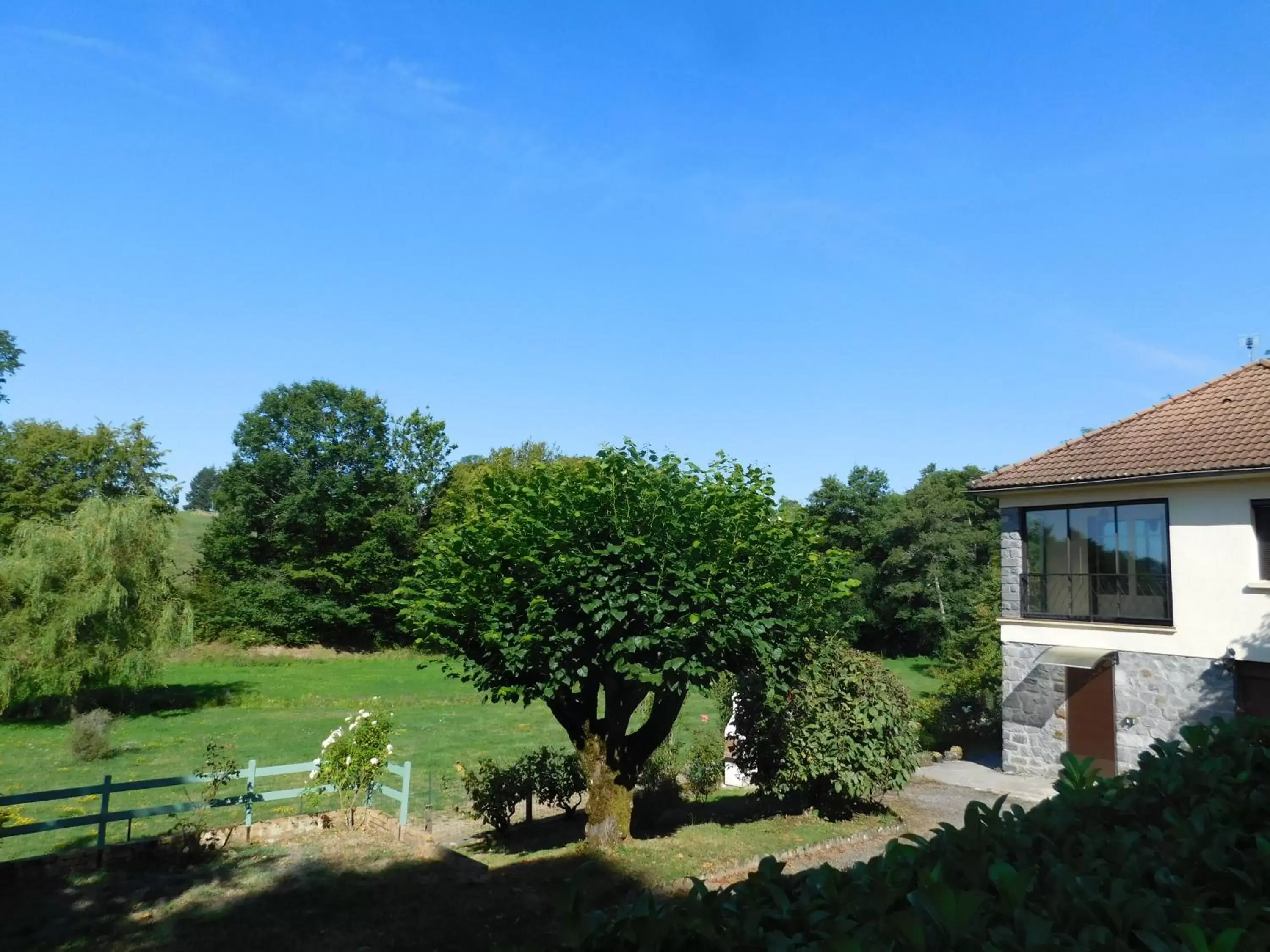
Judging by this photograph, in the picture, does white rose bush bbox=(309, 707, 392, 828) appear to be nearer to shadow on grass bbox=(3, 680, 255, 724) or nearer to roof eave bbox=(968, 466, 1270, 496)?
roof eave bbox=(968, 466, 1270, 496)

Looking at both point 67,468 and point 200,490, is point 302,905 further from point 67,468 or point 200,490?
point 200,490

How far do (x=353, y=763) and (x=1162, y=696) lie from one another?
47.4 feet

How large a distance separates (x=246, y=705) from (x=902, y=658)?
122 ft

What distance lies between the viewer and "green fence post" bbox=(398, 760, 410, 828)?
1229cm

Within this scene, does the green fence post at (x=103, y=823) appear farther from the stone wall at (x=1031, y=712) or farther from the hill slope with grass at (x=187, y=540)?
the hill slope with grass at (x=187, y=540)

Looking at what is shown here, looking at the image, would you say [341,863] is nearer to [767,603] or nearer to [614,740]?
[614,740]

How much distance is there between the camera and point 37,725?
25.5 meters

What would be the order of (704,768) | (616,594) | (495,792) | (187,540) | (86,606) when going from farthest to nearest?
(187,540), (86,606), (704,768), (495,792), (616,594)

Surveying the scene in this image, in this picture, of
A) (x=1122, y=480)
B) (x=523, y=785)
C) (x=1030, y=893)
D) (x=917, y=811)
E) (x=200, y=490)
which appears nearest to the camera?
(x=1030, y=893)

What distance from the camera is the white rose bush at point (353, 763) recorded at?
12.8 metres

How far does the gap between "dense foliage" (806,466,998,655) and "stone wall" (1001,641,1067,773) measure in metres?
25.6

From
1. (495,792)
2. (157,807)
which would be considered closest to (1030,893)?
(495,792)

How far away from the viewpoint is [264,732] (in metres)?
24.2

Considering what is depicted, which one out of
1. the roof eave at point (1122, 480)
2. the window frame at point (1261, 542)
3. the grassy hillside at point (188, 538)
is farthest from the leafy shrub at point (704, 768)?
the grassy hillside at point (188, 538)
